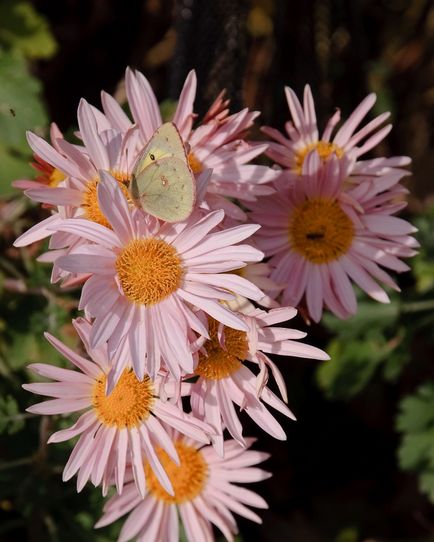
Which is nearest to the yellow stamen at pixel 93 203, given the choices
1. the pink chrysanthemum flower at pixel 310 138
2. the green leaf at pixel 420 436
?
the pink chrysanthemum flower at pixel 310 138

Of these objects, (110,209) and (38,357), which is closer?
(110,209)

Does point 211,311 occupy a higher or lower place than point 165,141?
lower

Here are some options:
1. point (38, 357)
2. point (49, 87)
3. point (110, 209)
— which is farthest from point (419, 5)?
point (110, 209)

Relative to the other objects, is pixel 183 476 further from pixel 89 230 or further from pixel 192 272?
pixel 89 230

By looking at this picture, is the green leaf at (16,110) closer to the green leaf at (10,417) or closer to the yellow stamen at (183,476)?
the green leaf at (10,417)

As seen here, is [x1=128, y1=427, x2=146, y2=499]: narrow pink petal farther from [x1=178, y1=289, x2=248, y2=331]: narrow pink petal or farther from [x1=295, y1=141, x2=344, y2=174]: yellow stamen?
[x1=295, y1=141, x2=344, y2=174]: yellow stamen

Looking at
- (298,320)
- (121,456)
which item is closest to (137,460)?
(121,456)

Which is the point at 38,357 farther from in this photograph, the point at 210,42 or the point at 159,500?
the point at 210,42
